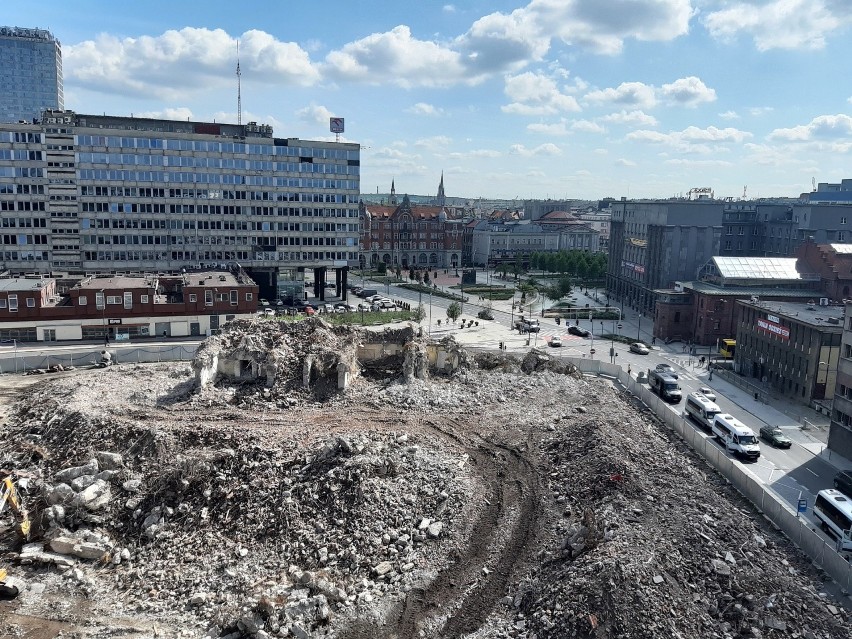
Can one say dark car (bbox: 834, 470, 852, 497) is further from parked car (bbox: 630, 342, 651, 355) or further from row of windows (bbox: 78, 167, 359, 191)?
row of windows (bbox: 78, 167, 359, 191)

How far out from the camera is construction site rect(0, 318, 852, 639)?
25.4m

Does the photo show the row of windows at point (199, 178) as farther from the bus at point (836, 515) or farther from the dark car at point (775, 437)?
the bus at point (836, 515)

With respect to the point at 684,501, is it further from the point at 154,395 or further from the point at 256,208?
the point at 256,208

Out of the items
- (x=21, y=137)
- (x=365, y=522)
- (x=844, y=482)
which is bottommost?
(x=365, y=522)

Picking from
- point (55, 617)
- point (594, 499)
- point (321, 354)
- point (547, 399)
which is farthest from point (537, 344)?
point (55, 617)

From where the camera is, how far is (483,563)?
28.9 m

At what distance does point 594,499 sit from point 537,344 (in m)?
45.4

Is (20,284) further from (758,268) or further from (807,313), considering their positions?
(758,268)

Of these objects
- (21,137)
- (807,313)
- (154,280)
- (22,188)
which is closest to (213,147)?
(21,137)

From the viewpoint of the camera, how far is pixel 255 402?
151 ft

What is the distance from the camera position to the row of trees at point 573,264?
131375mm

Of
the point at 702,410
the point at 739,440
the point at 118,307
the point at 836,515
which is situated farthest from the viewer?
the point at 118,307

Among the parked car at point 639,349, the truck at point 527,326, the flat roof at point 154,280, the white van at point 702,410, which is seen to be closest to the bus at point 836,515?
the white van at point 702,410

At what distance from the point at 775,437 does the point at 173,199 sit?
77871 mm
